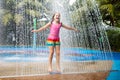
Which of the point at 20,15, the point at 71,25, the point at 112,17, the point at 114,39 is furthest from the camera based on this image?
the point at 20,15

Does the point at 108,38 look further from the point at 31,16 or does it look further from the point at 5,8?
the point at 5,8

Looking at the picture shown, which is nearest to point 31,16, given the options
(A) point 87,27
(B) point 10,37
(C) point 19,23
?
(C) point 19,23

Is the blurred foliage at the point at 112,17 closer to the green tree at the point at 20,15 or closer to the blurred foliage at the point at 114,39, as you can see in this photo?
the blurred foliage at the point at 114,39

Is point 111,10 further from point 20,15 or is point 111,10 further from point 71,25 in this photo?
point 20,15

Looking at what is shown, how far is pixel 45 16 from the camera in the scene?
20.8 meters

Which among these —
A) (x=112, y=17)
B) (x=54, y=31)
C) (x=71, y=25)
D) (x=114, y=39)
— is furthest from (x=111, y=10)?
(x=54, y=31)

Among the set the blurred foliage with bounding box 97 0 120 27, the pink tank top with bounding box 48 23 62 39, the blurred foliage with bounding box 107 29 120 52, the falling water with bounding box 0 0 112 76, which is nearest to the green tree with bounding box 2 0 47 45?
the falling water with bounding box 0 0 112 76

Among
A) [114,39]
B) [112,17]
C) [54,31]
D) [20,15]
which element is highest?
[20,15]

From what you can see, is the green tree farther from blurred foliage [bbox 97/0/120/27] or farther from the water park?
blurred foliage [bbox 97/0/120/27]

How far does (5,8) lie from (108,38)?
786 cm

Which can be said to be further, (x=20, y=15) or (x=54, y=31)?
(x=20, y=15)

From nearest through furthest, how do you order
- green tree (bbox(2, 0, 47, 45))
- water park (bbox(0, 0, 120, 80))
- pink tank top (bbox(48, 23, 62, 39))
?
pink tank top (bbox(48, 23, 62, 39)) < water park (bbox(0, 0, 120, 80)) < green tree (bbox(2, 0, 47, 45))

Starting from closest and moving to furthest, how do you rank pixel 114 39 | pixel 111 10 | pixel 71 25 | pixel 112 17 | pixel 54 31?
pixel 54 31 < pixel 71 25 < pixel 114 39 < pixel 111 10 < pixel 112 17

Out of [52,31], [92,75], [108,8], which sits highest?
[108,8]
